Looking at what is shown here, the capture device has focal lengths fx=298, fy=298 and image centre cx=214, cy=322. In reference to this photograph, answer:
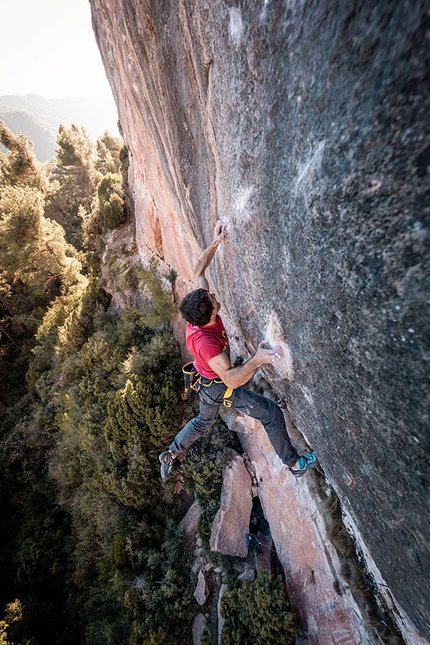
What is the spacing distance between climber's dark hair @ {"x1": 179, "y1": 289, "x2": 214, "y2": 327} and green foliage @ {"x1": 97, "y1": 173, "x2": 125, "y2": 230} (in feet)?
39.5

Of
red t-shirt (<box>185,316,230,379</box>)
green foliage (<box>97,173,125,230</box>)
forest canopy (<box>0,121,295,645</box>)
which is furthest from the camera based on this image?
green foliage (<box>97,173,125,230</box>)

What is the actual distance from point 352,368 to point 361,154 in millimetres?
1258

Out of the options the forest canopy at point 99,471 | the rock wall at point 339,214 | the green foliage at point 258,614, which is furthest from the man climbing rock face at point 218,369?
the forest canopy at point 99,471

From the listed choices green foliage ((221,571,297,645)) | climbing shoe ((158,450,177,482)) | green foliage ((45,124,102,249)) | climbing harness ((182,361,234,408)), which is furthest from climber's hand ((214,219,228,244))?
green foliage ((45,124,102,249))

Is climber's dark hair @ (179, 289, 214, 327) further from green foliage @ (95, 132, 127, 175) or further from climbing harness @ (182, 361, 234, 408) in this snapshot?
green foliage @ (95, 132, 127, 175)

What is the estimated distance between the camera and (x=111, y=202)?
13.4m

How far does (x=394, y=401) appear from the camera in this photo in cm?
170

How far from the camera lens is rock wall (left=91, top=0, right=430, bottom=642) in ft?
4.42

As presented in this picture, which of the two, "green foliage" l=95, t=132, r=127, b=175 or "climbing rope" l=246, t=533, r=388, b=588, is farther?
"green foliage" l=95, t=132, r=127, b=175

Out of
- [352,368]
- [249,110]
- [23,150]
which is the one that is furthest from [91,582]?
[23,150]

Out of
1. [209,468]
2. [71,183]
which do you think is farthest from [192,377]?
Result: [71,183]

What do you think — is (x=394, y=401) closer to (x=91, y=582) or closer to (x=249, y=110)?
(x=249, y=110)

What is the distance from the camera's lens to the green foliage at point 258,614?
4.29 metres

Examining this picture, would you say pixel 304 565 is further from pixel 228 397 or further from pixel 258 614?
pixel 228 397
